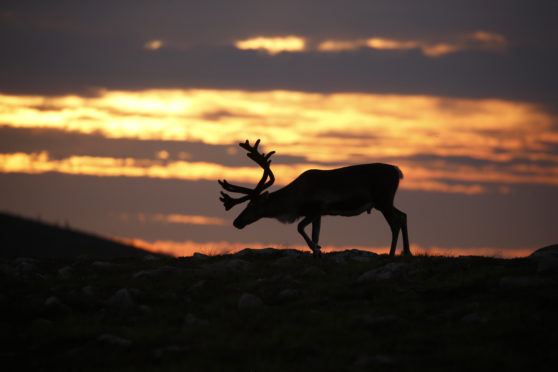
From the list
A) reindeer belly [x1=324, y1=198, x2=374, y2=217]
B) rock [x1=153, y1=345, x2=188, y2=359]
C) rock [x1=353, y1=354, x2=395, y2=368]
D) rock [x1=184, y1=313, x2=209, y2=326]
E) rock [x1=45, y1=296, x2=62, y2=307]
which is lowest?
rock [x1=153, y1=345, x2=188, y2=359]

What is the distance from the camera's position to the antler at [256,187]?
72.6 feet

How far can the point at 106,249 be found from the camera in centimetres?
6319

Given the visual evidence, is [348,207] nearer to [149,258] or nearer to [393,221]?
[393,221]

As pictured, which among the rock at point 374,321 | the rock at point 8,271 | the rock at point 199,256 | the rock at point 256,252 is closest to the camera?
the rock at point 374,321

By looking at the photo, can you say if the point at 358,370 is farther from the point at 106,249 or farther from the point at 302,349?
the point at 106,249

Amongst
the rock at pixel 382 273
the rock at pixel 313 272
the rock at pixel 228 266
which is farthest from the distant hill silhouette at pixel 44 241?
the rock at pixel 382 273

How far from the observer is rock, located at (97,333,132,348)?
12.6 m

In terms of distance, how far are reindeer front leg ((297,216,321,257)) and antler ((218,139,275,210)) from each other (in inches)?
82.3

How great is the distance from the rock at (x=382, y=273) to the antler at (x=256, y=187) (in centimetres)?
661

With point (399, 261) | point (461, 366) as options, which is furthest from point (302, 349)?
point (399, 261)

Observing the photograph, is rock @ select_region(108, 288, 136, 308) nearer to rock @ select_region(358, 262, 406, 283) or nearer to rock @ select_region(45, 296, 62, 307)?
rock @ select_region(45, 296, 62, 307)

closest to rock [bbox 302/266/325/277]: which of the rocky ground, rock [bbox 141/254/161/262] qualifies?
the rocky ground

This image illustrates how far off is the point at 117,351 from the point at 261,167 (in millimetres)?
10517

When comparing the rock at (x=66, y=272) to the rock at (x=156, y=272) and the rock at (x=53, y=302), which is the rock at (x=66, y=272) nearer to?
the rock at (x=156, y=272)
